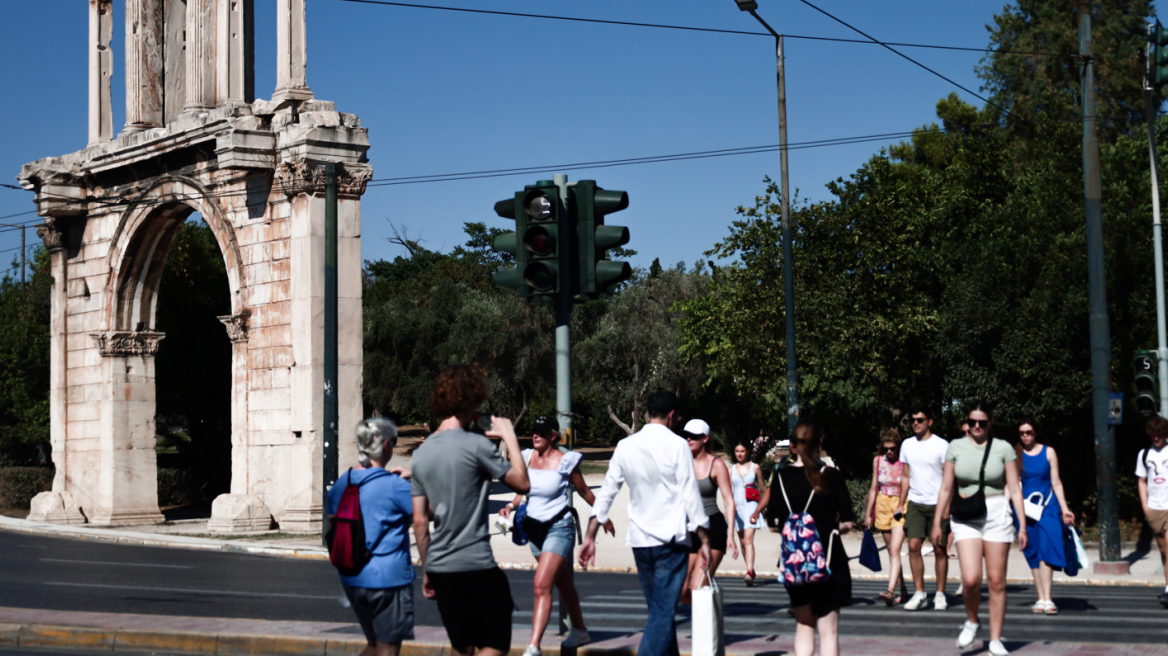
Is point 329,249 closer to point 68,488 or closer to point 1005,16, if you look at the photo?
point 68,488

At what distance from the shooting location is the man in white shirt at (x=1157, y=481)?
11.3 metres

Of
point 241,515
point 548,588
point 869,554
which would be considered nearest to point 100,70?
point 241,515

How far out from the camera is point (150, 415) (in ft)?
85.7

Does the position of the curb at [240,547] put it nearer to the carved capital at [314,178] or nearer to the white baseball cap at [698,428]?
the white baseball cap at [698,428]

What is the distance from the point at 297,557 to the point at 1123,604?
11.9m

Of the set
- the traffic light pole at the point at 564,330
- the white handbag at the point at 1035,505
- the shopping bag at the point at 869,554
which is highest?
the traffic light pole at the point at 564,330

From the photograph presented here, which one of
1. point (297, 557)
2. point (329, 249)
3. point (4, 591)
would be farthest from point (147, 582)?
point (329, 249)

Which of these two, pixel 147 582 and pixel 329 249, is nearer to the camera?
pixel 147 582

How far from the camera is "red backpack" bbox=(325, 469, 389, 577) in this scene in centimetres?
572

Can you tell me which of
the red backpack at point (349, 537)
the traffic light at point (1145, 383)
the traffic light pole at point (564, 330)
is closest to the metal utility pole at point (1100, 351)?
the traffic light at point (1145, 383)

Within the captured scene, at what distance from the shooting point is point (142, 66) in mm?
25562

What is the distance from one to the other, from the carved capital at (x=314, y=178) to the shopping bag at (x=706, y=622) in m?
15.3

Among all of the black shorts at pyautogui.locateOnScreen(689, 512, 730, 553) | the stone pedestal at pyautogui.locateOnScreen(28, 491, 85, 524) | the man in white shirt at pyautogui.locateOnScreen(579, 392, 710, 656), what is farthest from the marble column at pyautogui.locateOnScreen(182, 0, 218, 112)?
the man in white shirt at pyautogui.locateOnScreen(579, 392, 710, 656)

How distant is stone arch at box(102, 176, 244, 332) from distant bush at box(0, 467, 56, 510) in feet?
22.7
